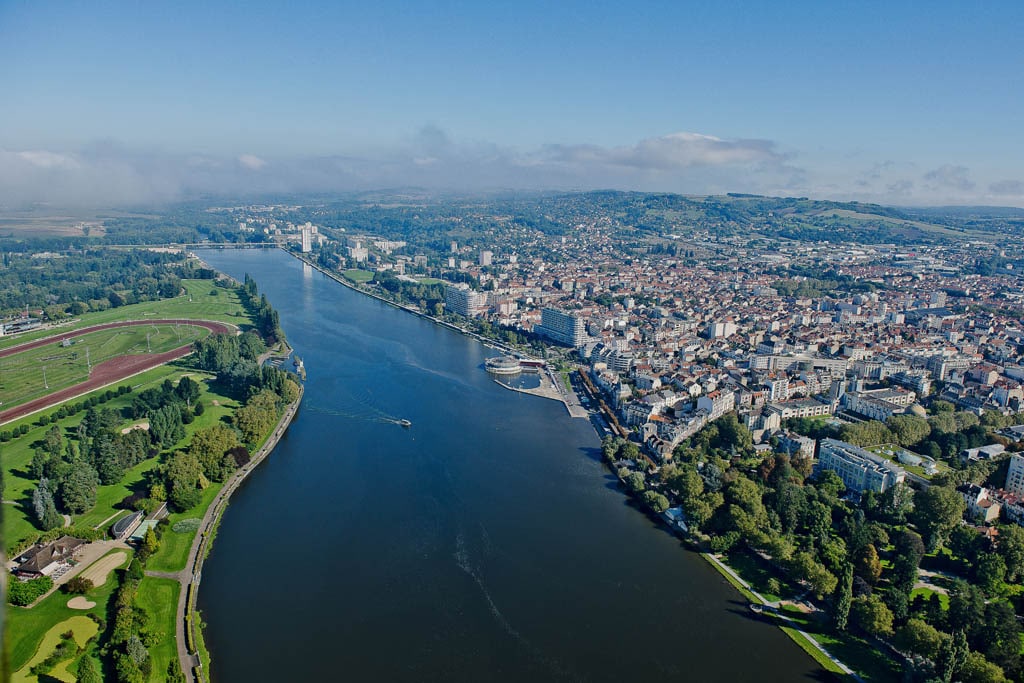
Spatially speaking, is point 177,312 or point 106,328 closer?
point 106,328

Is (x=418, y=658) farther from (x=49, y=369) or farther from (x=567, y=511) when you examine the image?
(x=49, y=369)

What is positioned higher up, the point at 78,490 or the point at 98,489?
the point at 78,490

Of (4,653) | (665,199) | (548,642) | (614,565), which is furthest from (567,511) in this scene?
(665,199)

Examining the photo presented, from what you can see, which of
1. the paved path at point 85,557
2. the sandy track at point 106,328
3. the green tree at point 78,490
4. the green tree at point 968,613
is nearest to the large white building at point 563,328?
the sandy track at point 106,328

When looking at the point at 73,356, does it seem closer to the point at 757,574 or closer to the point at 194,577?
the point at 194,577

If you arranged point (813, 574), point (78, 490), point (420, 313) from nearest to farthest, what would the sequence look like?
point (813, 574) → point (78, 490) → point (420, 313)

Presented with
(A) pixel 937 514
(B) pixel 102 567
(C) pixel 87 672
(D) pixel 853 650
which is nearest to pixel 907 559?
(A) pixel 937 514

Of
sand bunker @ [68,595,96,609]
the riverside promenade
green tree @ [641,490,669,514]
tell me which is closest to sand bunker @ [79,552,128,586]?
sand bunker @ [68,595,96,609]

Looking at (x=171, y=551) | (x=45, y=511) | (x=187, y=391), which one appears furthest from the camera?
(x=187, y=391)

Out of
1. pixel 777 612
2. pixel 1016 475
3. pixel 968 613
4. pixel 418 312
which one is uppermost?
pixel 1016 475
